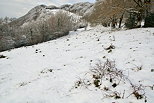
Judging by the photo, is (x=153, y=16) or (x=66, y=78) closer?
(x=66, y=78)

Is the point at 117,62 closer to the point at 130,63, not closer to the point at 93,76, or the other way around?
the point at 130,63

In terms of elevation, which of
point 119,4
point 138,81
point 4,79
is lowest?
point 4,79

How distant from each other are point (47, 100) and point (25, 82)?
8.13 ft

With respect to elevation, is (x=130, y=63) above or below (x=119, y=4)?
below

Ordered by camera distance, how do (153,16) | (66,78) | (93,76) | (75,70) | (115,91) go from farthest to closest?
(153,16)
(75,70)
(66,78)
(93,76)
(115,91)

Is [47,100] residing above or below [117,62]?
below

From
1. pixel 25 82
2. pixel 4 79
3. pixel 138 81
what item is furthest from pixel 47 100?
pixel 4 79

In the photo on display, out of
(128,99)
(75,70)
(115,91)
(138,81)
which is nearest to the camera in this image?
(128,99)

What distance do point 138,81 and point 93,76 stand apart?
1.75 metres

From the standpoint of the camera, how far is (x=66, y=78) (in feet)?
24.3

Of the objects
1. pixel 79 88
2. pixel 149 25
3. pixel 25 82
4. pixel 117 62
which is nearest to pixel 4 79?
pixel 25 82

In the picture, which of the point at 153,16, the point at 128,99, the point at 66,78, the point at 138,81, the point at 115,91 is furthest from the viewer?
the point at 153,16

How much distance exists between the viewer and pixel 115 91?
5.52 metres

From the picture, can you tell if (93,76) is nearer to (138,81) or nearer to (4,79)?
(138,81)
